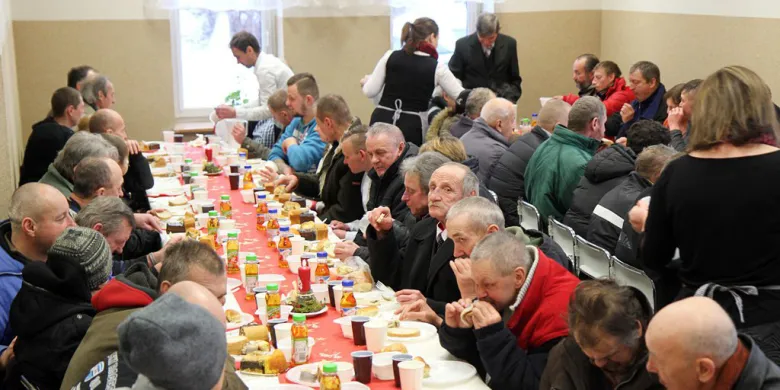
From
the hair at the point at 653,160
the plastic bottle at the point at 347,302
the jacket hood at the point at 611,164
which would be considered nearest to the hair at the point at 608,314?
the plastic bottle at the point at 347,302

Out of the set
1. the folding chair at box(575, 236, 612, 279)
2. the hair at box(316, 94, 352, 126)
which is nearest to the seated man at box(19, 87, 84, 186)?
the hair at box(316, 94, 352, 126)

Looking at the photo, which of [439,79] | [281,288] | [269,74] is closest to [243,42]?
[269,74]

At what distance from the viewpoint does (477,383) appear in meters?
3.12

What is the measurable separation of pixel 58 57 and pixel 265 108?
2.49 meters

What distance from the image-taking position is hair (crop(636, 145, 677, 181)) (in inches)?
184

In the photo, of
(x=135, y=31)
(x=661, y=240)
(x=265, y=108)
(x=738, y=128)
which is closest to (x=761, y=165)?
(x=738, y=128)

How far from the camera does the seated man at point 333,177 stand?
237 inches

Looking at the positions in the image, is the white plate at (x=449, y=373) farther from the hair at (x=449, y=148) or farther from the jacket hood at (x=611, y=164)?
the jacket hood at (x=611, y=164)

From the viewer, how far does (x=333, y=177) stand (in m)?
6.29

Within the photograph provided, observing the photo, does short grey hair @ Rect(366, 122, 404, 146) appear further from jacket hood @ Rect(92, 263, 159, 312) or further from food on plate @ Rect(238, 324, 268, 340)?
jacket hood @ Rect(92, 263, 159, 312)

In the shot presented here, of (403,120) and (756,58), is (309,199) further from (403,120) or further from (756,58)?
(756,58)

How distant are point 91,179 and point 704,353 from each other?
3564 millimetres

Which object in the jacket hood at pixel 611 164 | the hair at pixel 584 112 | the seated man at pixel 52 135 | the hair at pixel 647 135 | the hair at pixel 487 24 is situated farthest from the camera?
the hair at pixel 487 24

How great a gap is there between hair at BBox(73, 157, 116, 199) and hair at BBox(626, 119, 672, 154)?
3.07m
